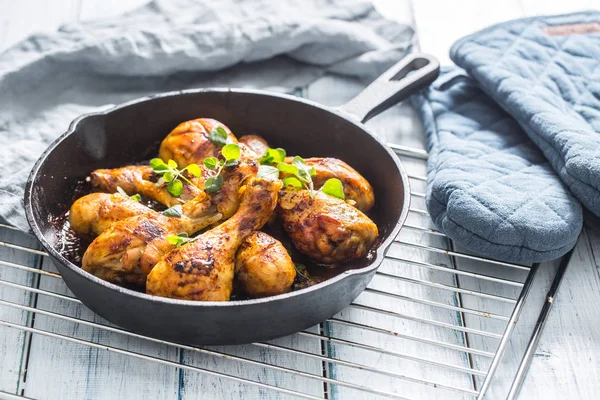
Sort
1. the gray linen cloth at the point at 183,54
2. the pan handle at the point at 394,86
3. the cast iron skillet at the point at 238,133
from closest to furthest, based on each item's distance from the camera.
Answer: the cast iron skillet at the point at 238,133, the pan handle at the point at 394,86, the gray linen cloth at the point at 183,54

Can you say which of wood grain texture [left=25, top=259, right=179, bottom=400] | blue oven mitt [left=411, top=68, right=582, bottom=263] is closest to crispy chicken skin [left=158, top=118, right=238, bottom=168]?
wood grain texture [left=25, top=259, right=179, bottom=400]

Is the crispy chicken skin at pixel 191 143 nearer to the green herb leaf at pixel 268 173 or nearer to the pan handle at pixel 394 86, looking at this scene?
the green herb leaf at pixel 268 173

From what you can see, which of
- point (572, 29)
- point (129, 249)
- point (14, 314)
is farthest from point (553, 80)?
point (14, 314)

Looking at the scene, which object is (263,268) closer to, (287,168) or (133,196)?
(287,168)

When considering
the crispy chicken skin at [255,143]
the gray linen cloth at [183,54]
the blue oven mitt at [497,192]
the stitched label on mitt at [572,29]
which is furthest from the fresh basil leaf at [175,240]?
the stitched label on mitt at [572,29]

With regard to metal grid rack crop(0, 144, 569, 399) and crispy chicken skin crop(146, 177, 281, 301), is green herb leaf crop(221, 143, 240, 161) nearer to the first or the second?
crispy chicken skin crop(146, 177, 281, 301)

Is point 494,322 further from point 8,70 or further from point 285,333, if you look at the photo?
point 8,70

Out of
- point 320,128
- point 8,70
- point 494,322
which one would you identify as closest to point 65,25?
point 8,70

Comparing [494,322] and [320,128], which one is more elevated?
[320,128]
